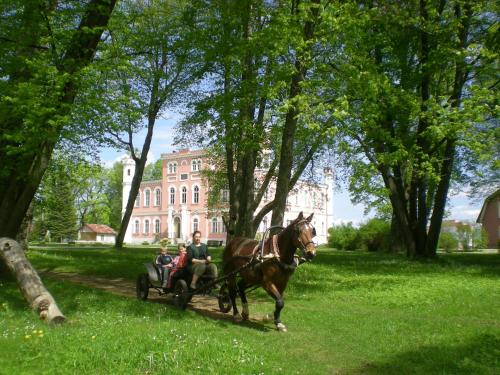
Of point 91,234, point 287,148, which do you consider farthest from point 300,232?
point 91,234

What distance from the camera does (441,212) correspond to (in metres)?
27.0

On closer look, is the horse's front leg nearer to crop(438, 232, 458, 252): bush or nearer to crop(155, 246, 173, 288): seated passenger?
crop(155, 246, 173, 288): seated passenger

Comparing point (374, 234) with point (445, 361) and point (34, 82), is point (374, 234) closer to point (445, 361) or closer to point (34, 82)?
point (34, 82)

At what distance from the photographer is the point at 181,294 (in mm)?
12633

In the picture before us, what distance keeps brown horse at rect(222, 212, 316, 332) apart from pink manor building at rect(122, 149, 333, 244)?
6736cm

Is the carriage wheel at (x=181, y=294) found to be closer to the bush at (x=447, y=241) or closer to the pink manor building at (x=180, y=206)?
the bush at (x=447, y=241)

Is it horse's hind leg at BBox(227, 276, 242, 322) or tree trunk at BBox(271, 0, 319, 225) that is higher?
tree trunk at BBox(271, 0, 319, 225)

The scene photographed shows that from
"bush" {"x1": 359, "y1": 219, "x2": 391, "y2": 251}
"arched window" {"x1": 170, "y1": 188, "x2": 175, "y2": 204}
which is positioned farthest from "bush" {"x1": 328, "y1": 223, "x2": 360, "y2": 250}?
"arched window" {"x1": 170, "y1": 188, "x2": 175, "y2": 204}

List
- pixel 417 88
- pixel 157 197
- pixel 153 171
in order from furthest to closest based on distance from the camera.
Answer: pixel 153 171, pixel 157 197, pixel 417 88

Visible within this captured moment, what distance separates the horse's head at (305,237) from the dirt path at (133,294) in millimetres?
2094

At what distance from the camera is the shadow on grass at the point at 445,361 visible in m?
7.75

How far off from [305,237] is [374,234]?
44587mm

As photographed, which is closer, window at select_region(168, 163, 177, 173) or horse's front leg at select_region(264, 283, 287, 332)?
horse's front leg at select_region(264, 283, 287, 332)

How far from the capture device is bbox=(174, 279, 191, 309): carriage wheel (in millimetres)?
12401
